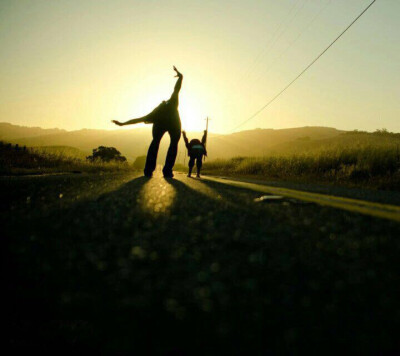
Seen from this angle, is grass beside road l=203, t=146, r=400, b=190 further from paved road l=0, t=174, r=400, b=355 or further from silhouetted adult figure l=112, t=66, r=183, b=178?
paved road l=0, t=174, r=400, b=355

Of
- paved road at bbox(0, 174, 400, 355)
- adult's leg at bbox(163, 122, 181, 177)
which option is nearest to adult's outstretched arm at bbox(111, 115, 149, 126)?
adult's leg at bbox(163, 122, 181, 177)

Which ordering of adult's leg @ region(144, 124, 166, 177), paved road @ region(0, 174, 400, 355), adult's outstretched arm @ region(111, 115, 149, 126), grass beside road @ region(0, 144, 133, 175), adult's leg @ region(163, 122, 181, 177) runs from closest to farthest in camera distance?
paved road @ region(0, 174, 400, 355) < adult's outstretched arm @ region(111, 115, 149, 126) < adult's leg @ region(144, 124, 166, 177) < adult's leg @ region(163, 122, 181, 177) < grass beside road @ region(0, 144, 133, 175)

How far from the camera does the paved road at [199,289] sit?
550 mm

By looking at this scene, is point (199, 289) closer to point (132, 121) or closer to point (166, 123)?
point (132, 121)

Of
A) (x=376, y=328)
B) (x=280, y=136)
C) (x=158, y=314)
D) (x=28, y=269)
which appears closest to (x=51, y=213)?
(x=28, y=269)

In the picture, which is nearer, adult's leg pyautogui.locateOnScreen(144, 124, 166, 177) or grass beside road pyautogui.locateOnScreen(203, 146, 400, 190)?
adult's leg pyautogui.locateOnScreen(144, 124, 166, 177)

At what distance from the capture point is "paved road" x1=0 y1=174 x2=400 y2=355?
550 millimetres

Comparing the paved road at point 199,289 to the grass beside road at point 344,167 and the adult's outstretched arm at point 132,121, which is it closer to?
the adult's outstretched arm at point 132,121

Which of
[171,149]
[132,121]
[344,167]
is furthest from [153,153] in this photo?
[344,167]

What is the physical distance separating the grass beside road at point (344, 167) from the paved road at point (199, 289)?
28.8 ft

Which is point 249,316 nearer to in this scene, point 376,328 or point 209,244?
point 376,328

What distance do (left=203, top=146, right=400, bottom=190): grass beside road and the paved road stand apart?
877 cm

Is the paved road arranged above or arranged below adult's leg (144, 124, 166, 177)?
below

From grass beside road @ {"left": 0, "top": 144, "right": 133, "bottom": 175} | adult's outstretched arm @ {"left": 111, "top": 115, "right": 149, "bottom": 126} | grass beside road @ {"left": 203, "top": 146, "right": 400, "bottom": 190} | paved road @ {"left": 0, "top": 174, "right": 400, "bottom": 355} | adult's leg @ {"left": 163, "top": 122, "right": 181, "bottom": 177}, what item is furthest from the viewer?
grass beside road @ {"left": 0, "top": 144, "right": 133, "bottom": 175}
